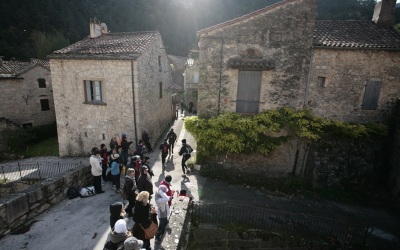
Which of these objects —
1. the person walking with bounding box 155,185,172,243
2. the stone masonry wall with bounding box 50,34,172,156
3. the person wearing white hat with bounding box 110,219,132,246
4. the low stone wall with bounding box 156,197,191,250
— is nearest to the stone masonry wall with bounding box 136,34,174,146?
the stone masonry wall with bounding box 50,34,172,156

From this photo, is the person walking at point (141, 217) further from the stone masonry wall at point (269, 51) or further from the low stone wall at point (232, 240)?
the stone masonry wall at point (269, 51)

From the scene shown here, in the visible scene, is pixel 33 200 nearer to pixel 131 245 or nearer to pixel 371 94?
pixel 131 245

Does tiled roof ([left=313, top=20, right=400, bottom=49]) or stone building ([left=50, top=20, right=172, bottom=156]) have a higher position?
tiled roof ([left=313, top=20, right=400, bottom=49])

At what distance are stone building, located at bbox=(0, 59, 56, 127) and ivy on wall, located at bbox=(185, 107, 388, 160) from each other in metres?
20.4

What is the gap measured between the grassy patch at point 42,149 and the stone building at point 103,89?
229 inches

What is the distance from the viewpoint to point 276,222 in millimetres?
8578

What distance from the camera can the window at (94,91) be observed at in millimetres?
13688

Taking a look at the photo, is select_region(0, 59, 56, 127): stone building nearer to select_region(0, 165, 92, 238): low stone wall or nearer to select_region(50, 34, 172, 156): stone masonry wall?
select_region(50, 34, 172, 156): stone masonry wall

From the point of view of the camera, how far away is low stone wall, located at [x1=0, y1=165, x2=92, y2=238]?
5848 millimetres

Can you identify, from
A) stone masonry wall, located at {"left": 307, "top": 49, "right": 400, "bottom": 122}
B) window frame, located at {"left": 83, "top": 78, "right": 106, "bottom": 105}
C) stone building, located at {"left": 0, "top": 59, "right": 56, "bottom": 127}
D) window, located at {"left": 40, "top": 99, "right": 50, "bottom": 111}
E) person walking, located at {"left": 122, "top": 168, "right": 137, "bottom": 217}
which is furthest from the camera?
window, located at {"left": 40, "top": 99, "right": 50, "bottom": 111}

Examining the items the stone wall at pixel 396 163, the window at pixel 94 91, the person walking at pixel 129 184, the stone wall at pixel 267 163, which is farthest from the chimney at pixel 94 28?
the stone wall at pixel 396 163

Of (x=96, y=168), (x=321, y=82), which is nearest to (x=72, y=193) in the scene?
(x=96, y=168)

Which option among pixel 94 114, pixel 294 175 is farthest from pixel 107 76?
pixel 294 175

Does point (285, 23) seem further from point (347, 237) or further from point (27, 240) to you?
point (27, 240)
